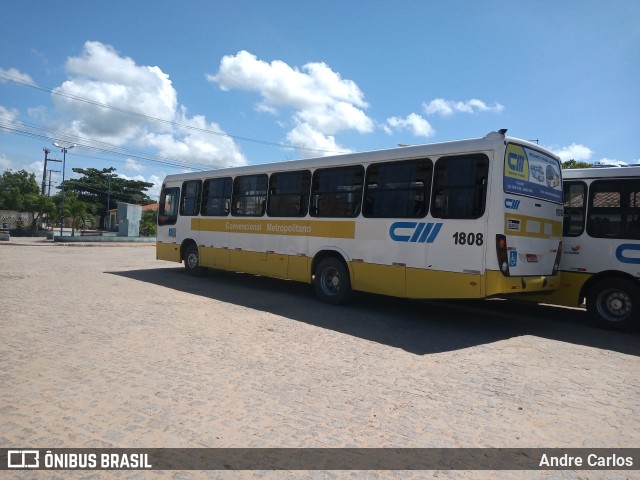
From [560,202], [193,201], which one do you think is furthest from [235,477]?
[193,201]

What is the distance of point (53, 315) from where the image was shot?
779 centimetres

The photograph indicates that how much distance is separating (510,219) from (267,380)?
188 inches

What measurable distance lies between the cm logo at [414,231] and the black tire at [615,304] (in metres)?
3.40

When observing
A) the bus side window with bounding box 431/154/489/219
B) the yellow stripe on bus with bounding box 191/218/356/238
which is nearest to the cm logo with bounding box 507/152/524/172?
the bus side window with bounding box 431/154/489/219

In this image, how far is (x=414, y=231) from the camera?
328 inches

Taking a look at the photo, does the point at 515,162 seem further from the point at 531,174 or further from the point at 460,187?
the point at 460,187

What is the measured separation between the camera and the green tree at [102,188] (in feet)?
254

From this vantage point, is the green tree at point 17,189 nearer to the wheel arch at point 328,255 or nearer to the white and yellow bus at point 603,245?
the wheel arch at point 328,255

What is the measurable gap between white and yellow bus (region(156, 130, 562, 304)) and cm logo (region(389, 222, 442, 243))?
0.06 feet

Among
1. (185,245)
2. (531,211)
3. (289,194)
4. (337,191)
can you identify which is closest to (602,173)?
(531,211)

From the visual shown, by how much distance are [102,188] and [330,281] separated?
7874 centimetres

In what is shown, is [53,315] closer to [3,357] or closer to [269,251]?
[3,357]

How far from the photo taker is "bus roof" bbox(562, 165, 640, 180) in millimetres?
8304

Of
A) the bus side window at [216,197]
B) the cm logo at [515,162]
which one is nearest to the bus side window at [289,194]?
the bus side window at [216,197]
